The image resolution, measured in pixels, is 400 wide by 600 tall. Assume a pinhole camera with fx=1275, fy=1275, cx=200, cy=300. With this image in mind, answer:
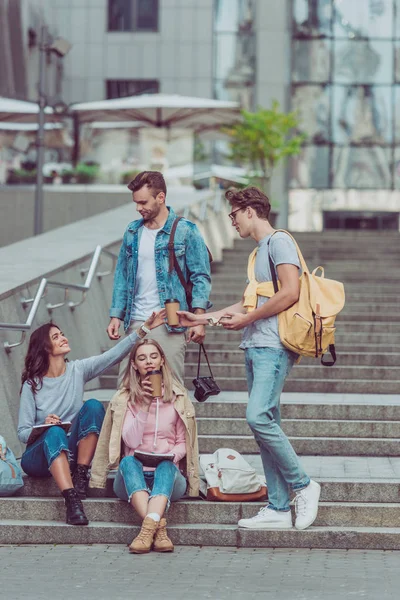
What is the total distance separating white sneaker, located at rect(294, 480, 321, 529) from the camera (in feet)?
24.8

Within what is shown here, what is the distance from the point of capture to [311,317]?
7430 mm

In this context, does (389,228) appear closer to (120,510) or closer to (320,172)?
(320,172)

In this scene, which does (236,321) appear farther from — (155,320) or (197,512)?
(197,512)

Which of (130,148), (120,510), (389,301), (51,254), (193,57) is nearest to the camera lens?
(120,510)

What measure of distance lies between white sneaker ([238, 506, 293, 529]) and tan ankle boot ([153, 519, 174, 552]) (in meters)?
0.48

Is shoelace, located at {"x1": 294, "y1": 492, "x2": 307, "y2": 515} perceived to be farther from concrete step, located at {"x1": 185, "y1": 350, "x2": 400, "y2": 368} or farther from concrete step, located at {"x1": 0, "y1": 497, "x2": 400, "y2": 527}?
concrete step, located at {"x1": 185, "y1": 350, "x2": 400, "y2": 368}

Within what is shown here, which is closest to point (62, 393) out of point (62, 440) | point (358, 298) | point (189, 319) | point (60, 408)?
point (60, 408)

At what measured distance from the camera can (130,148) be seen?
25.5 m

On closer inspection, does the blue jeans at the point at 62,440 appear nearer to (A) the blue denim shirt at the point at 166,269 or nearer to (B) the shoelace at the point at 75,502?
(B) the shoelace at the point at 75,502

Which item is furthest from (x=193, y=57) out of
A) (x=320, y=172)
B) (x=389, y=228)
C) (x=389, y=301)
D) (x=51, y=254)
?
(x=51, y=254)

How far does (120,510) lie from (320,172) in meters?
31.3

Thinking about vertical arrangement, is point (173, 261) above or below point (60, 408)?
above

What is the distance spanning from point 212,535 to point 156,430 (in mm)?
729

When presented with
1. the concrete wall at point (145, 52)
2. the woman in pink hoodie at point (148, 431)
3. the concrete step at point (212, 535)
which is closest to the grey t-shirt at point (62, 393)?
the woman in pink hoodie at point (148, 431)
